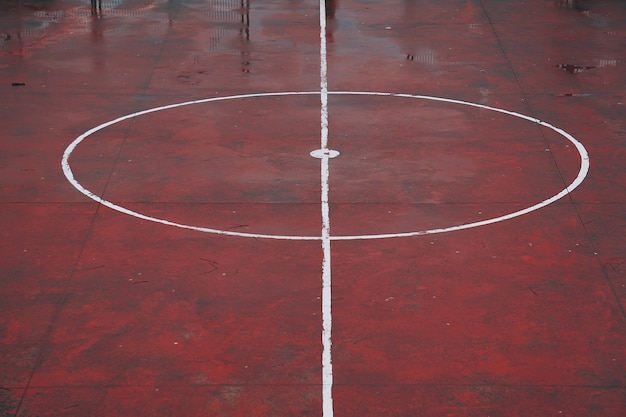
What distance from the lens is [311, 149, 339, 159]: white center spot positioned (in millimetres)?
17170

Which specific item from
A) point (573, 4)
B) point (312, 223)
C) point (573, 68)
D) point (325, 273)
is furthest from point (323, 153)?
point (573, 4)

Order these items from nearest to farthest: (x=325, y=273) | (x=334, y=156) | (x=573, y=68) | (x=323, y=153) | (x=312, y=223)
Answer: (x=325, y=273), (x=312, y=223), (x=334, y=156), (x=323, y=153), (x=573, y=68)

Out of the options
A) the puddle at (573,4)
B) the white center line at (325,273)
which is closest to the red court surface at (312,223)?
the white center line at (325,273)

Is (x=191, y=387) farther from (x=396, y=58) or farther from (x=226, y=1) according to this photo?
(x=226, y=1)

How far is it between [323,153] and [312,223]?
9.61ft

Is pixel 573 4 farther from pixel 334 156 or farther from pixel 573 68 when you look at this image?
pixel 334 156

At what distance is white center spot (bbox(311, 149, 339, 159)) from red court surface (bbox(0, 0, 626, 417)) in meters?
0.05

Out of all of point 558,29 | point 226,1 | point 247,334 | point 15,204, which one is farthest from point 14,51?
point 247,334

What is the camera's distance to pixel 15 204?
50.0 ft

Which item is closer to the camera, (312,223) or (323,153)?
(312,223)

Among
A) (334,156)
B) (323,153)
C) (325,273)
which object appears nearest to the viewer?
(325,273)

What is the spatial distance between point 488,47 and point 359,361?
1409 cm

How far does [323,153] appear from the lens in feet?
56.7

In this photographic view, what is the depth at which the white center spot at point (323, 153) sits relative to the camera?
17.2m
